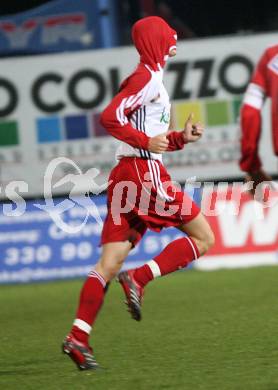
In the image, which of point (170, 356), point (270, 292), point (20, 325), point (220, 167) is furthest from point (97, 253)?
point (170, 356)

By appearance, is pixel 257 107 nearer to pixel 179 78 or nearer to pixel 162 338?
pixel 162 338

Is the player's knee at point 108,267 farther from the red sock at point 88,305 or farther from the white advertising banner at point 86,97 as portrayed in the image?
the white advertising banner at point 86,97

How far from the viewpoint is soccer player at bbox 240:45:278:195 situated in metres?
5.38

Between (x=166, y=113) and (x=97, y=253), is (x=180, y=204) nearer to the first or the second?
(x=166, y=113)

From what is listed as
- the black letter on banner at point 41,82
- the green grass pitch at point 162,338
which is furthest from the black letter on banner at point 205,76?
the green grass pitch at point 162,338

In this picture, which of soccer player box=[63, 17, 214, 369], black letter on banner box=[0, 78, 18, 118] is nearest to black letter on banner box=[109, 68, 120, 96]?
black letter on banner box=[0, 78, 18, 118]

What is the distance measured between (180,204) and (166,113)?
52cm

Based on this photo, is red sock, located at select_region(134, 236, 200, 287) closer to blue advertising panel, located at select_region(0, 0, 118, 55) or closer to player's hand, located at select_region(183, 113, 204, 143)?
player's hand, located at select_region(183, 113, 204, 143)

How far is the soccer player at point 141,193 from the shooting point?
6.30 metres

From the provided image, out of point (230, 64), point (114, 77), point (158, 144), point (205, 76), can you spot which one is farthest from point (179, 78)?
point (158, 144)

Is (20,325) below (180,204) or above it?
below

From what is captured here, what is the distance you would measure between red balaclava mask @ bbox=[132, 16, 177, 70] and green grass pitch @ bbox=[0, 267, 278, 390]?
5.58ft

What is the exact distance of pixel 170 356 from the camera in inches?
268

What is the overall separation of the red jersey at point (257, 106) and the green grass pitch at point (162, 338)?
1.10 meters
